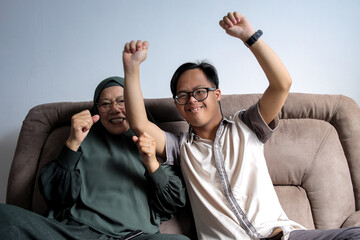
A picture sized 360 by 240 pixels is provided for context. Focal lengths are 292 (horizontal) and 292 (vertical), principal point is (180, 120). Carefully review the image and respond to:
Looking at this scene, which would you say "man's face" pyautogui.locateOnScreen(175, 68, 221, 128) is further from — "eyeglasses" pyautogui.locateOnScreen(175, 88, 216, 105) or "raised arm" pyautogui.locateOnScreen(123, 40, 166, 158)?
"raised arm" pyautogui.locateOnScreen(123, 40, 166, 158)

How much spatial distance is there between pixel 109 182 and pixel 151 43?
3.13 feet

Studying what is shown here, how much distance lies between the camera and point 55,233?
3.39 feet

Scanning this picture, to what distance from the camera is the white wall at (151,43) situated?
1869mm

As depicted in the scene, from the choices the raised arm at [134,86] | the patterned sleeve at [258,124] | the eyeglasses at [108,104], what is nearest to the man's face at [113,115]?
the eyeglasses at [108,104]

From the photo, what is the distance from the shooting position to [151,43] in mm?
1869

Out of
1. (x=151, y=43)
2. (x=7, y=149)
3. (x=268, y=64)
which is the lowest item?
(x=7, y=149)

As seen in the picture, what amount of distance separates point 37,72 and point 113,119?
818 mm

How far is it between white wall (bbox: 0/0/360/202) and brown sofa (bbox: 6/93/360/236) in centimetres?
26

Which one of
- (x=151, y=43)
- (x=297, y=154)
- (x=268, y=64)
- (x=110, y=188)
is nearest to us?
(x=268, y=64)

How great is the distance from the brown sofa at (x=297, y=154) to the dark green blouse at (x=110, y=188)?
208mm

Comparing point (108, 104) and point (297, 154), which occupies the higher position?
point (108, 104)

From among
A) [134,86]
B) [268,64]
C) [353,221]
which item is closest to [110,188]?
[134,86]

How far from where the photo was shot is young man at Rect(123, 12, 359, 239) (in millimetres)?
1207

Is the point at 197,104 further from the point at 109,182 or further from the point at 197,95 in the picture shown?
the point at 109,182
